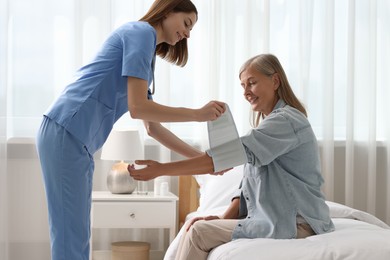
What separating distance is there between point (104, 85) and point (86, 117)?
0.36 feet

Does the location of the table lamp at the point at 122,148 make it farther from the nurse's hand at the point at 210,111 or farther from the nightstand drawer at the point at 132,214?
the nurse's hand at the point at 210,111

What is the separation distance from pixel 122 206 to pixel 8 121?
2.86 ft

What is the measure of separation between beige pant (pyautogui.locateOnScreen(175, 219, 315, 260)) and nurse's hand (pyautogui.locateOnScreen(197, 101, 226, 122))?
448mm

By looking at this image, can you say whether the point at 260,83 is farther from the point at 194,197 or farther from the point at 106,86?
the point at 194,197

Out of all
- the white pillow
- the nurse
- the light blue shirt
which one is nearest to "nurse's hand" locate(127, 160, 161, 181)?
the nurse

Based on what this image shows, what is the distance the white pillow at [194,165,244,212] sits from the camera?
11.7 ft

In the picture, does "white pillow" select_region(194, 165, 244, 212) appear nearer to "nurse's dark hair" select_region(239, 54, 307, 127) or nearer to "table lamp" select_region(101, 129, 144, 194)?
"table lamp" select_region(101, 129, 144, 194)

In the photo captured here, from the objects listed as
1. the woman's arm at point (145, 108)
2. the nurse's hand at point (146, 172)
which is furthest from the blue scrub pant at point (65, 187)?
the nurse's hand at point (146, 172)

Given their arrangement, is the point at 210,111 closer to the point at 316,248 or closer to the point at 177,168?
the point at 177,168

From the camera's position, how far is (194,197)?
4164mm

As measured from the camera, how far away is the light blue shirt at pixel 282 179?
8.02 ft

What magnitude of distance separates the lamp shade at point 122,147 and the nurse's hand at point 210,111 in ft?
5.25

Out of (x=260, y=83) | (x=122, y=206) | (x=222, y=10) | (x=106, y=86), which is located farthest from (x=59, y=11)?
(x=106, y=86)

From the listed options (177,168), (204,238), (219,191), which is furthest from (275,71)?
(219,191)
